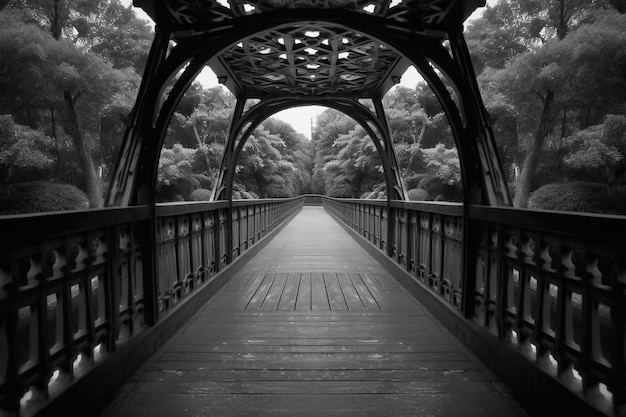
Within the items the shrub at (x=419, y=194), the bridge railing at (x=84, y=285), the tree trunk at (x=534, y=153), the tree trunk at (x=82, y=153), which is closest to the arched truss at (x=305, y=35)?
the bridge railing at (x=84, y=285)

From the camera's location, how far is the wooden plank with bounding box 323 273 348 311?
383cm

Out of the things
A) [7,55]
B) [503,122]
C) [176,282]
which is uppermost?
[7,55]

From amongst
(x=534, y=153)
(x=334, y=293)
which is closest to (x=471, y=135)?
(x=334, y=293)

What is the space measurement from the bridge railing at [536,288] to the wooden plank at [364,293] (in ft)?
1.73

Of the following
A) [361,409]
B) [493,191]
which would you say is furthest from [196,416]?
[493,191]

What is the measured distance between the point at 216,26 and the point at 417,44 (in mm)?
1596

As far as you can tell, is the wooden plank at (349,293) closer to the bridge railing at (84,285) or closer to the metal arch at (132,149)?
the bridge railing at (84,285)

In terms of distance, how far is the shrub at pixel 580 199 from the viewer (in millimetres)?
10203

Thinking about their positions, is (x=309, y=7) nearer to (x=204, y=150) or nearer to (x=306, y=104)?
(x=306, y=104)

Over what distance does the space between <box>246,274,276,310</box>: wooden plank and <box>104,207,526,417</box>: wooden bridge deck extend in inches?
0.8

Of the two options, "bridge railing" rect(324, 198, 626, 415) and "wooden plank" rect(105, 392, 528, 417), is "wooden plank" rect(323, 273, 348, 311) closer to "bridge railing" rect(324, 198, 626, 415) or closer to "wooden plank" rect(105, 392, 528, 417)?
"bridge railing" rect(324, 198, 626, 415)

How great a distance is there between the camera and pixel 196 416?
191cm

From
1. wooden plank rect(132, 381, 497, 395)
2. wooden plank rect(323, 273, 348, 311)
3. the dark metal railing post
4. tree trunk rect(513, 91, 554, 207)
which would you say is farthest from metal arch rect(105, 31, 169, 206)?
tree trunk rect(513, 91, 554, 207)

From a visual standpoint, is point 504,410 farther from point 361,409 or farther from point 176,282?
Result: point 176,282
